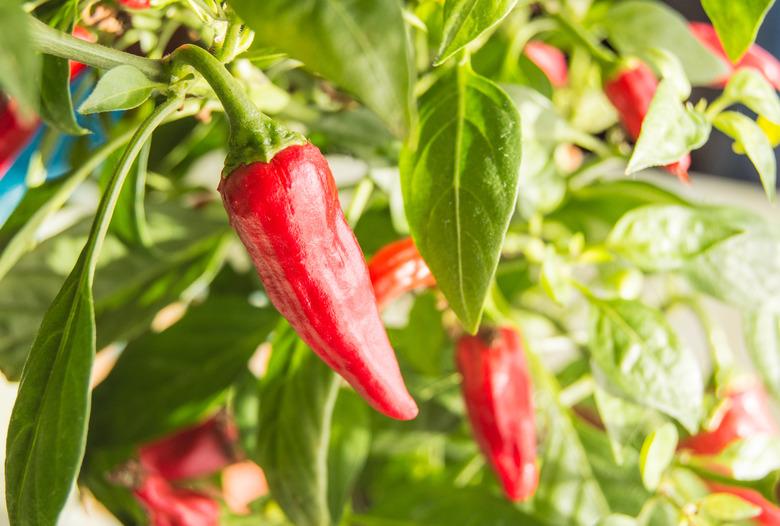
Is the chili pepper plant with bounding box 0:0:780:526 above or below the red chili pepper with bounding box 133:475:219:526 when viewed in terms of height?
above

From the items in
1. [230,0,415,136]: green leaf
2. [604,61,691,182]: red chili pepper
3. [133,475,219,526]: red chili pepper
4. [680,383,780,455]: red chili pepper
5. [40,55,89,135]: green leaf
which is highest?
[230,0,415,136]: green leaf

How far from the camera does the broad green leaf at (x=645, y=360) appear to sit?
1.51ft

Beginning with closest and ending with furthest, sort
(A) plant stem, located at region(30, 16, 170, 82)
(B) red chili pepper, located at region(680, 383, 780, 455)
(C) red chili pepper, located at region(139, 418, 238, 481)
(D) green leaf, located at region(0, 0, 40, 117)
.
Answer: (D) green leaf, located at region(0, 0, 40, 117)
(A) plant stem, located at region(30, 16, 170, 82)
(B) red chili pepper, located at region(680, 383, 780, 455)
(C) red chili pepper, located at region(139, 418, 238, 481)

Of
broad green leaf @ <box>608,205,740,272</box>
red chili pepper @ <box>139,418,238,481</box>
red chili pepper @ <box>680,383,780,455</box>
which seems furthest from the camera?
red chili pepper @ <box>139,418,238,481</box>

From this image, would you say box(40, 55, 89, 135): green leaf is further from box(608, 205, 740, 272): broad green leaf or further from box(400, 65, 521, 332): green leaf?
box(608, 205, 740, 272): broad green leaf

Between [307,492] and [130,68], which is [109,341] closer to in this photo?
[307,492]

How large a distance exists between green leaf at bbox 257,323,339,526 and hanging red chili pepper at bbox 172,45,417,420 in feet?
0.35

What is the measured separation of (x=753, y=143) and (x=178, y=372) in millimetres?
403

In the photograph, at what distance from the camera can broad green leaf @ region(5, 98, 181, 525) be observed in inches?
12.5

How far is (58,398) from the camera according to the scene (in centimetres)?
33

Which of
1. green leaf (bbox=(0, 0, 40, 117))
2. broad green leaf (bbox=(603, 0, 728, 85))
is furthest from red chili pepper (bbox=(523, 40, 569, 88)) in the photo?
green leaf (bbox=(0, 0, 40, 117))

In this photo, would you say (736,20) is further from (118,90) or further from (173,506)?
(173,506)

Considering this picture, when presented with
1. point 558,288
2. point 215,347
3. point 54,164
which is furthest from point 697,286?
point 54,164

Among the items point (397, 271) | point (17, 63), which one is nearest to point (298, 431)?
point (397, 271)
